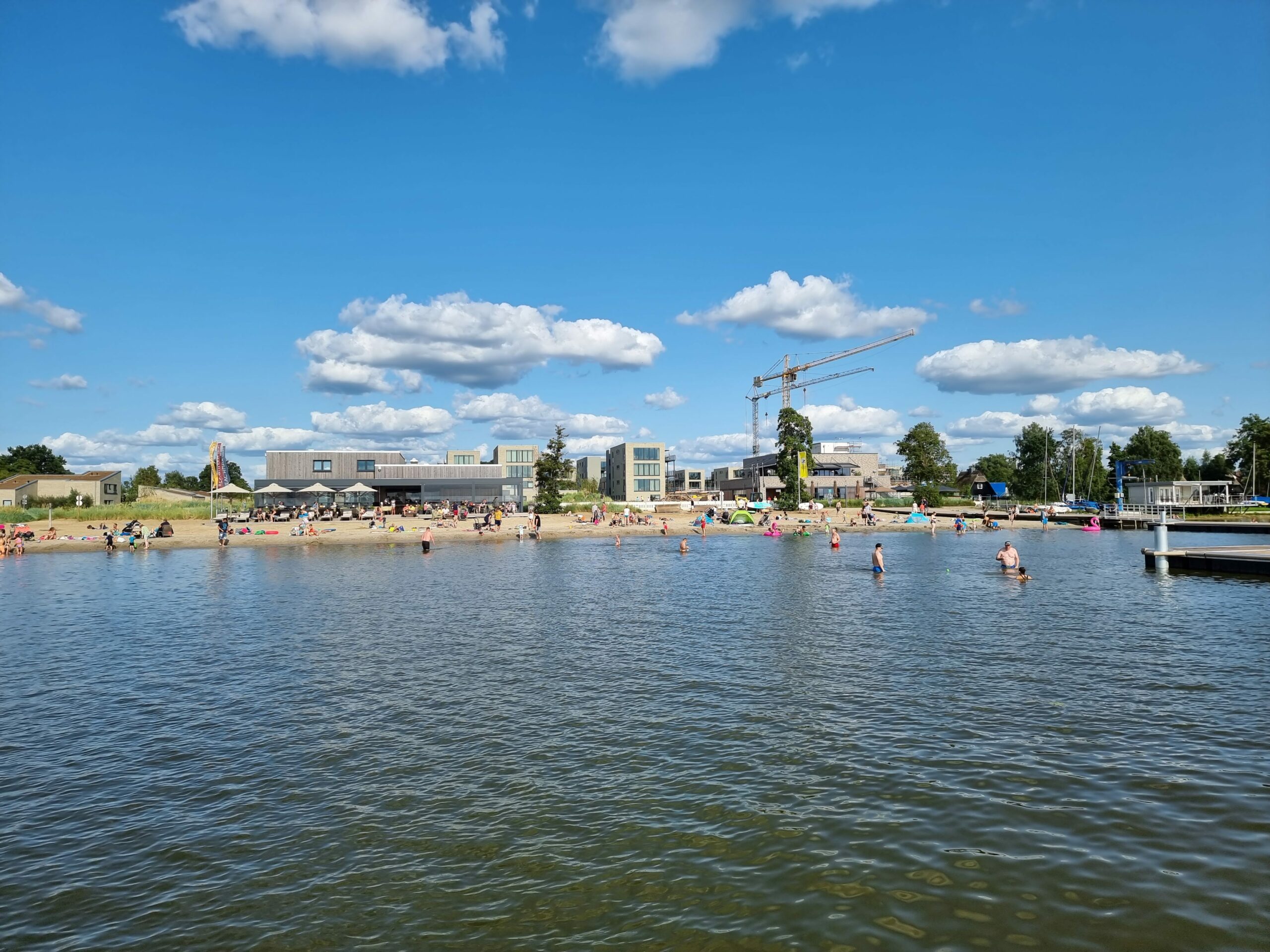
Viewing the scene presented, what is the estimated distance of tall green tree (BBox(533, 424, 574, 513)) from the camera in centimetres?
8688

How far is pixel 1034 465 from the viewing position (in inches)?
5384

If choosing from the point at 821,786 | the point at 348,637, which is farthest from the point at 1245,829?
the point at 348,637

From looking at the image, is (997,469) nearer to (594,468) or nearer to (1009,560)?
(594,468)

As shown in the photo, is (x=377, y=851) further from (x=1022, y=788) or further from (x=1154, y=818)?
(x=1154, y=818)

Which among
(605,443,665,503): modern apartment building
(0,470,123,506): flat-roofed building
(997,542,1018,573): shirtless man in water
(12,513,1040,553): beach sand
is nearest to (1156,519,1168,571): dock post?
(997,542,1018,573): shirtless man in water

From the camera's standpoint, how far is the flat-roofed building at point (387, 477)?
324 feet

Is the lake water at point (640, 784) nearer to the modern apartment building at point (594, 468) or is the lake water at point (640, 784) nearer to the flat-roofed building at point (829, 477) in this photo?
the flat-roofed building at point (829, 477)

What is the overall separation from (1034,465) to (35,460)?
191 metres

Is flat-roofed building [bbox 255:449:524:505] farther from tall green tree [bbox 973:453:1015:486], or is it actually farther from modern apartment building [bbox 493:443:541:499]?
tall green tree [bbox 973:453:1015:486]

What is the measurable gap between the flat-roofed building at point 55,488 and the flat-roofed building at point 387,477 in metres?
19.8

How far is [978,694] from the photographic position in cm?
1689

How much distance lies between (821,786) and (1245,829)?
566 centimetres

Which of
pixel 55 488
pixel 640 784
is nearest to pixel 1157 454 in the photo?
pixel 640 784

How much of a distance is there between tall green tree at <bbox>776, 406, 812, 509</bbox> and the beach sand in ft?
52.5
